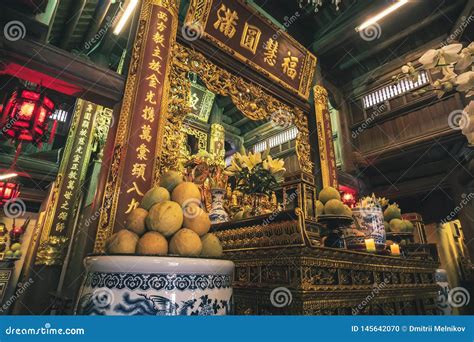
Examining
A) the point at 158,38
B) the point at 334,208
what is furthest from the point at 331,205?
the point at 158,38

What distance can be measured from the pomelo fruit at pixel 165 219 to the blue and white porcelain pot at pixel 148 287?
158 millimetres

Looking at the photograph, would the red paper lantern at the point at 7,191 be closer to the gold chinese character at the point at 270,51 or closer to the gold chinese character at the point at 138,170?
the gold chinese character at the point at 138,170

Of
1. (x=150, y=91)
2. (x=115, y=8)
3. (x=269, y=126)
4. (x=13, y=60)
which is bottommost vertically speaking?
(x=150, y=91)

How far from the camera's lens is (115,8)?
4.64 meters

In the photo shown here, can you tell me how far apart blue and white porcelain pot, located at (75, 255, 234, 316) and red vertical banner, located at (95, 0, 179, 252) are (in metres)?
1.51

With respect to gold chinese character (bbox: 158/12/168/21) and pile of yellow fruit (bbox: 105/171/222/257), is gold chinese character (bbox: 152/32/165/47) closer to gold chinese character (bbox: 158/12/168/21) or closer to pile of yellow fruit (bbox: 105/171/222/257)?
gold chinese character (bbox: 158/12/168/21)

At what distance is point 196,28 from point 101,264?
3246mm

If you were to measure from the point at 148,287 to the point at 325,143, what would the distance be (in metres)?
4.64

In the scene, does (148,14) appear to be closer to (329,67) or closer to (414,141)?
(329,67)

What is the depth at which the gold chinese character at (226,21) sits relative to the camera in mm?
3459

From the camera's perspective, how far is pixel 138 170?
2.29m

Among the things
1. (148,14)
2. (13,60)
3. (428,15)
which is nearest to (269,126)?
(428,15)

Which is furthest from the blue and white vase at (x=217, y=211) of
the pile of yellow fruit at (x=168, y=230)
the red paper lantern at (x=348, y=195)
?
the red paper lantern at (x=348, y=195)

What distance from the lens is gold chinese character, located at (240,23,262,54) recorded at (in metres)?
3.78
